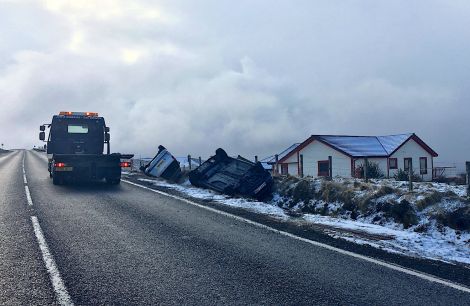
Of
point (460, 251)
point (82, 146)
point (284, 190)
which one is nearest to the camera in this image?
point (460, 251)

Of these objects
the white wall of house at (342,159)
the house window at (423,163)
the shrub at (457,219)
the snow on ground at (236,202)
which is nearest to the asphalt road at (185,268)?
the snow on ground at (236,202)

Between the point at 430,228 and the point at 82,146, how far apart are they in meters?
15.1

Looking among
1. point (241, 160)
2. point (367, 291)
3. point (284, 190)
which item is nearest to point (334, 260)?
point (367, 291)

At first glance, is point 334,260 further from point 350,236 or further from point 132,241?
point 132,241

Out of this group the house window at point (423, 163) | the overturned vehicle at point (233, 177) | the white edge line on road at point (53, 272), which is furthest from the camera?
the house window at point (423, 163)

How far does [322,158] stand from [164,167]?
2014 centimetres

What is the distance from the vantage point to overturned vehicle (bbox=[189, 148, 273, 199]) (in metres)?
13.7

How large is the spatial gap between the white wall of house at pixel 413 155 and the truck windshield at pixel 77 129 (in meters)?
27.3

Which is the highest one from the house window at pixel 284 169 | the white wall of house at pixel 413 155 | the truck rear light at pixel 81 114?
the truck rear light at pixel 81 114

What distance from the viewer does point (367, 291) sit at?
4668 millimetres

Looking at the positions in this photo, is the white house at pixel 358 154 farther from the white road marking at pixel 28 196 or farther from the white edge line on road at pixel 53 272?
the white edge line on road at pixel 53 272

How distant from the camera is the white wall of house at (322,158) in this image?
35000 mm

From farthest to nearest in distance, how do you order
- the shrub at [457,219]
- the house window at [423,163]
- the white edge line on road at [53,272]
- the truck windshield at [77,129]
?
the house window at [423,163]
the truck windshield at [77,129]
the shrub at [457,219]
the white edge line on road at [53,272]

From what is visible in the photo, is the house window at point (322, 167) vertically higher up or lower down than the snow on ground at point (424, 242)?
higher up
